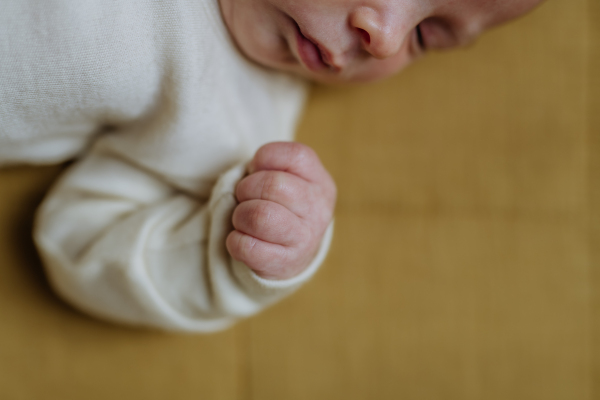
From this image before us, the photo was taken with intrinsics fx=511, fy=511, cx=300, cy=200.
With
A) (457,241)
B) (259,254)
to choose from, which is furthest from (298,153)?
(457,241)

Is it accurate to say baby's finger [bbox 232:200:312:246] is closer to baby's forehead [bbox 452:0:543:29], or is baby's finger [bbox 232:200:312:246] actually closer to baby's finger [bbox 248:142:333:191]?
baby's finger [bbox 248:142:333:191]

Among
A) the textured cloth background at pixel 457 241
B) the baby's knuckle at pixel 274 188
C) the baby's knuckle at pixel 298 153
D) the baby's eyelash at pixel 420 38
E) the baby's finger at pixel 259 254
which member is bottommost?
the textured cloth background at pixel 457 241

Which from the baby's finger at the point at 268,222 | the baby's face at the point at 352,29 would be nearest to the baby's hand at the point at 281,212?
the baby's finger at the point at 268,222

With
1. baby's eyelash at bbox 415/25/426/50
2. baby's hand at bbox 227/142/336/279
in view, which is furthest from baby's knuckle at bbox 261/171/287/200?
baby's eyelash at bbox 415/25/426/50

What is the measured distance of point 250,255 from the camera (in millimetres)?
528

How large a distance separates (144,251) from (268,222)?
177mm

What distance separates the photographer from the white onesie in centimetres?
52

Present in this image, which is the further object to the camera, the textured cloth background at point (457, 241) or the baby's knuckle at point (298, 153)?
the textured cloth background at point (457, 241)

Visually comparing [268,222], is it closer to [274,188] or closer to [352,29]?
[274,188]

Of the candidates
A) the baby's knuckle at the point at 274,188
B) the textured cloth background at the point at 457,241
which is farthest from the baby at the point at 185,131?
the textured cloth background at the point at 457,241

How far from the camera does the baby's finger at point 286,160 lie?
56 cm

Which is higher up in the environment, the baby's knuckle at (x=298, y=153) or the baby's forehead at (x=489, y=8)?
the baby's forehead at (x=489, y=8)

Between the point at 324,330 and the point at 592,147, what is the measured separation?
0.52 metres

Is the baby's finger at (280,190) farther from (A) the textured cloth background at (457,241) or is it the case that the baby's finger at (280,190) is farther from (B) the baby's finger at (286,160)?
(A) the textured cloth background at (457,241)
